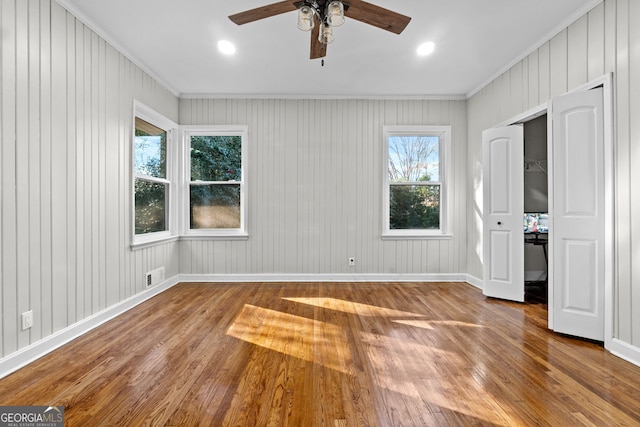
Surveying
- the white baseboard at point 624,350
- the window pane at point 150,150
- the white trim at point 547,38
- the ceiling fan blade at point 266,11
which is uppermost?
the white trim at point 547,38

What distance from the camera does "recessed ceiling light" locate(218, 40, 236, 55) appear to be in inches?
133

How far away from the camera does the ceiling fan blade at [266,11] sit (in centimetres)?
213

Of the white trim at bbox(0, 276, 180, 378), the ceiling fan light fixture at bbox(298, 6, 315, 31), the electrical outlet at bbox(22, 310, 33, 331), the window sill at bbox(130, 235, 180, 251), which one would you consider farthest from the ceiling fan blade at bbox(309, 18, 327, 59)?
the white trim at bbox(0, 276, 180, 378)

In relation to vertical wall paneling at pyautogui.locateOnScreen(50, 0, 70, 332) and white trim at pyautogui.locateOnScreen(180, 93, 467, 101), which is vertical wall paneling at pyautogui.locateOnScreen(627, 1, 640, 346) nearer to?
white trim at pyautogui.locateOnScreen(180, 93, 467, 101)

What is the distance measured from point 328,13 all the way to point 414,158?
3.36 m

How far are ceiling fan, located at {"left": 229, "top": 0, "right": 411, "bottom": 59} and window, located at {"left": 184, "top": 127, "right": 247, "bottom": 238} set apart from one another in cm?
282

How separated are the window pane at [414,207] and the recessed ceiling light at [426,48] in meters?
1.98

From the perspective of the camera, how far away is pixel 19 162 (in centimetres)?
226

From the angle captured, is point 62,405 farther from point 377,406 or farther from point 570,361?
point 570,361

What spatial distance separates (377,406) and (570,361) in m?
1.63

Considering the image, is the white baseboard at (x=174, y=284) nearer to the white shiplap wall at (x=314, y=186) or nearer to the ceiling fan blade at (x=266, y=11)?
the white shiplap wall at (x=314, y=186)

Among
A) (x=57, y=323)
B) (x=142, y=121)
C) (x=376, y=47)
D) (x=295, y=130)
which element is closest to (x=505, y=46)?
(x=376, y=47)

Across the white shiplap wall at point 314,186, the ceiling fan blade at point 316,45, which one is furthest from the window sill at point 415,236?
the ceiling fan blade at point 316,45

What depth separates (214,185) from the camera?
196 inches
